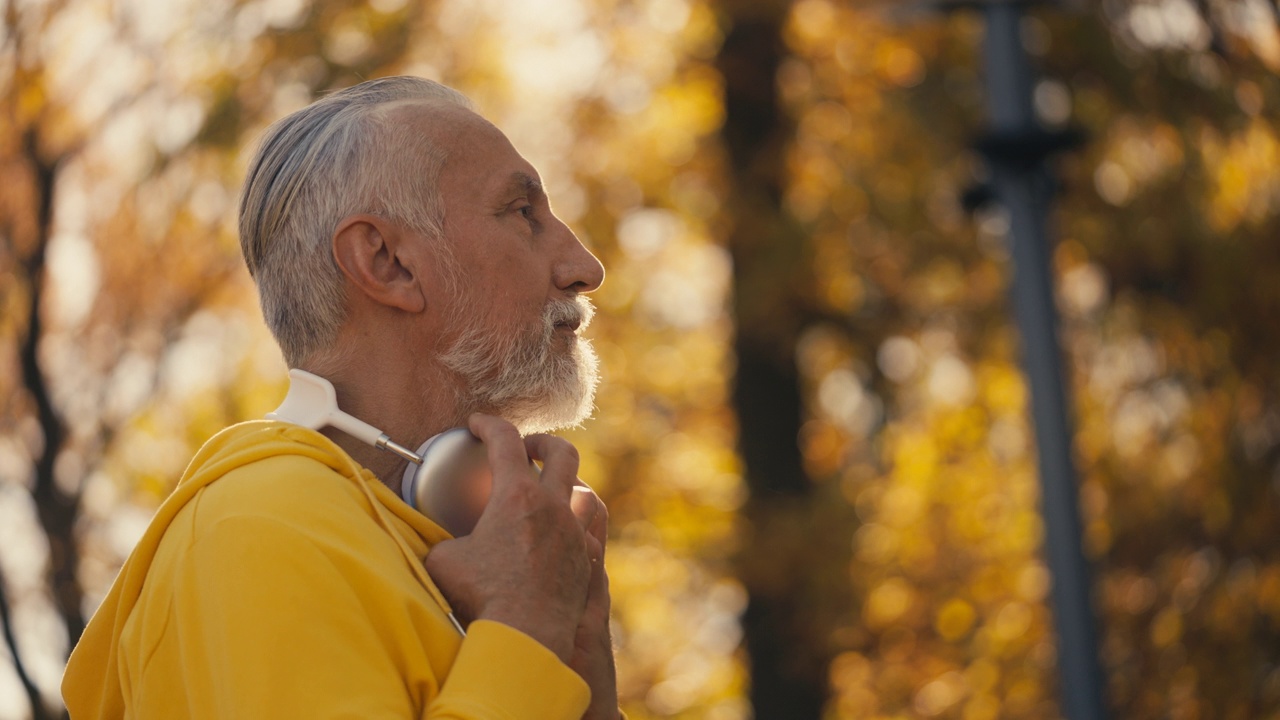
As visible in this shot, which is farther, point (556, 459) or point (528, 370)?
point (528, 370)

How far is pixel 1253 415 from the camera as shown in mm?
8875

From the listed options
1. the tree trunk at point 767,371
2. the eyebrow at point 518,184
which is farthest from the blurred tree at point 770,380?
the eyebrow at point 518,184

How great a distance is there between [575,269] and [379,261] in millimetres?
315

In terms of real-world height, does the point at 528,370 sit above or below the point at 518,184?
below

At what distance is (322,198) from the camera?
7.61ft

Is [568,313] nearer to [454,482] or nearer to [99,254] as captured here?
[454,482]

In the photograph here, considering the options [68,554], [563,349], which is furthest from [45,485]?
[563,349]

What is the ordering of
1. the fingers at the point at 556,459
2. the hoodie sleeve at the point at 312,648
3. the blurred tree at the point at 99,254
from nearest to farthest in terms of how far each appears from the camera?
1. the hoodie sleeve at the point at 312,648
2. the fingers at the point at 556,459
3. the blurred tree at the point at 99,254

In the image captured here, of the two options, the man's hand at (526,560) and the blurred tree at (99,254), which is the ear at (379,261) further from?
the blurred tree at (99,254)

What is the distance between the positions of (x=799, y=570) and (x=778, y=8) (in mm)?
3405

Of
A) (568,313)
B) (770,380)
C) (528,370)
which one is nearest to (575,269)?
(568,313)

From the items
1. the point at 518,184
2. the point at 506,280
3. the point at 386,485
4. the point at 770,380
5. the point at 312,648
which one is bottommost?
the point at 770,380

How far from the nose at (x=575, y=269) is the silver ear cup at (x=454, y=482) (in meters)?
0.37

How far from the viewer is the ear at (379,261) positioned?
90.4 inches
